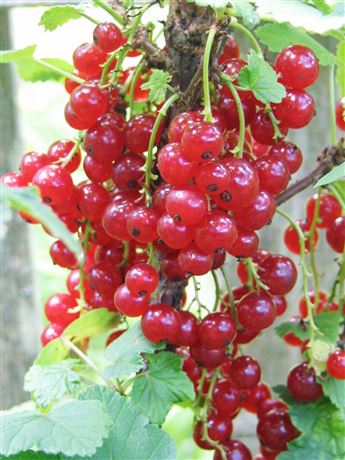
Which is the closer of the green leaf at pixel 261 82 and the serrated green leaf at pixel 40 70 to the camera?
the green leaf at pixel 261 82

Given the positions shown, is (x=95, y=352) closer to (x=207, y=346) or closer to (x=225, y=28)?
(x=207, y=346)

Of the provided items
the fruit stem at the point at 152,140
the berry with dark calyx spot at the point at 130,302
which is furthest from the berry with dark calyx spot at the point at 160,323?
the fruit stem at the point at 152,140

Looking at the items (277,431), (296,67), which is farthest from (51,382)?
(296,67)

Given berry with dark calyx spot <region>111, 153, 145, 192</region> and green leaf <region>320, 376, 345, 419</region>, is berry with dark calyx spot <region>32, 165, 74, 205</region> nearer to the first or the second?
berry with dark calyx spot <region>111, 153, 145, 192</region>

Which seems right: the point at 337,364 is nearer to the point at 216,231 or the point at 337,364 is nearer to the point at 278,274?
the point at 278,274

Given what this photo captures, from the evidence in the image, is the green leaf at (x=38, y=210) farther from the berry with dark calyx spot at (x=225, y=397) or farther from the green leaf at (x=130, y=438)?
the berry with dark calyx spot at (x=225, y=397)
